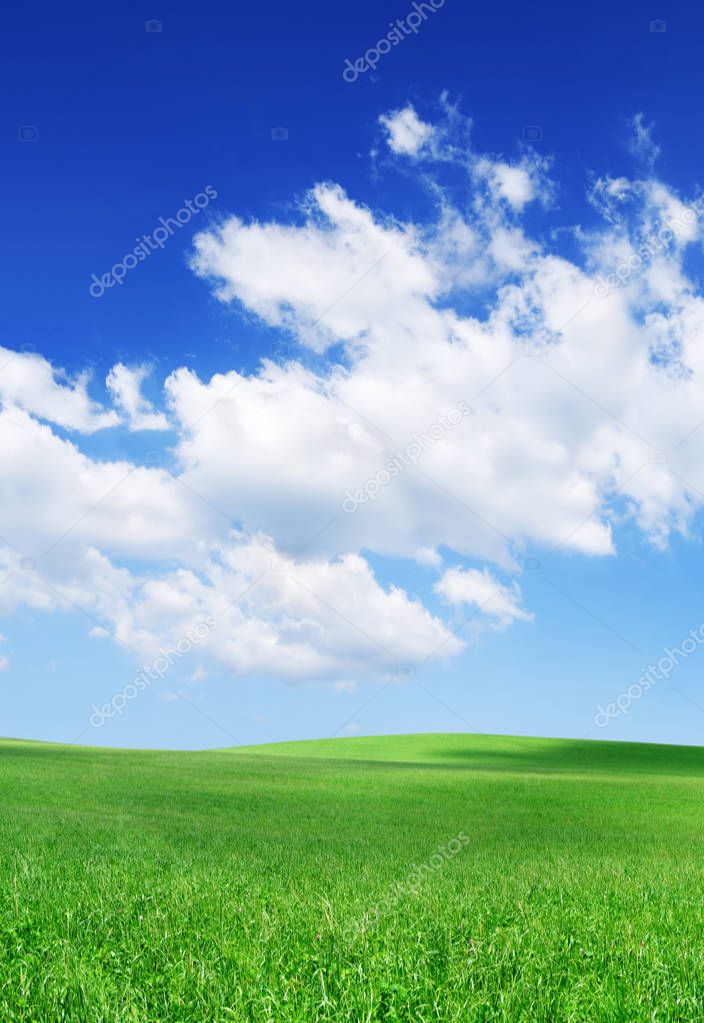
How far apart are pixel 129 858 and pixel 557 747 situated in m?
69.5

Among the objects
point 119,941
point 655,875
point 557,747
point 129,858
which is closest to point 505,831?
point 655,875

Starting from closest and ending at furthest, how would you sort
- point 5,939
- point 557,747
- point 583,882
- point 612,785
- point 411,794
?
point 5,939 < point 583,882 < point 411,794 < point 612,785 < point 557,747

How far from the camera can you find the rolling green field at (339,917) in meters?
6.33

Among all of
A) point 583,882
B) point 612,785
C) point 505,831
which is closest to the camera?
point 583,882

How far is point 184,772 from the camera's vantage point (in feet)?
114

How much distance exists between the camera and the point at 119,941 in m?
7.79

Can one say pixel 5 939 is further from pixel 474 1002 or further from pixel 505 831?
pixel 505 831

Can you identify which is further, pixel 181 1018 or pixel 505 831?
pixel 505 831

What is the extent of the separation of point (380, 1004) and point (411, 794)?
22612 millimetres

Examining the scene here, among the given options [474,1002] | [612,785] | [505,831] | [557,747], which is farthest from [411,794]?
[557,747]

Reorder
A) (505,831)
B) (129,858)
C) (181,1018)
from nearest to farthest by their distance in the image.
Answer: (181,1018)
(129,858)
(505,831)

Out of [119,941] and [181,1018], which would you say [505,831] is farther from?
[181,1018]

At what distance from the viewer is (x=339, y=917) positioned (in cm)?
856

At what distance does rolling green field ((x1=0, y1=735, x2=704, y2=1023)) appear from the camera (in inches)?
249
